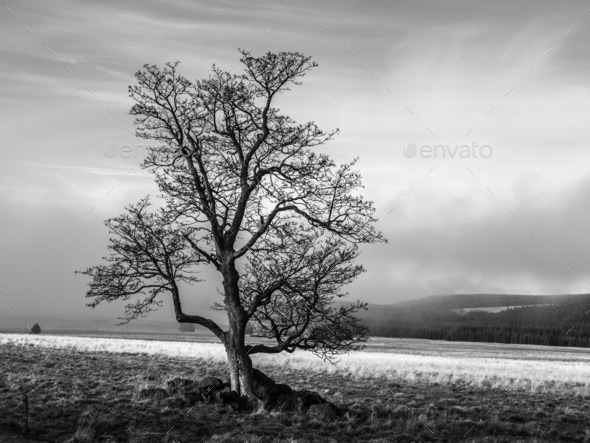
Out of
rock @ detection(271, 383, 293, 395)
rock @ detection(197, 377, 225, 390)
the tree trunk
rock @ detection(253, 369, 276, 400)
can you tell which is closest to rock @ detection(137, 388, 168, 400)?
rock @ detection(197, 377, 225, 390)

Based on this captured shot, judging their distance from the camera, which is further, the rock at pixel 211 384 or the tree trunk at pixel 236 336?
the rock at pixel 211 384

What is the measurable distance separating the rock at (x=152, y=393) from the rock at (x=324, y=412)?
5.05m

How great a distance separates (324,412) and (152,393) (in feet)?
19.9

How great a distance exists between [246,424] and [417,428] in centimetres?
510

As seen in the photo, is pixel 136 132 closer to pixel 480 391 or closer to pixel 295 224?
pixel 295 224

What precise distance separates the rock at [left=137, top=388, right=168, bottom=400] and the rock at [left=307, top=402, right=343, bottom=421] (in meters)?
5.05

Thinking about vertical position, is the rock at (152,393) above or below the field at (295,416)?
above

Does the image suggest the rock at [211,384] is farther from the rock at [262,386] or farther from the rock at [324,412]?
the rock at [324,412]

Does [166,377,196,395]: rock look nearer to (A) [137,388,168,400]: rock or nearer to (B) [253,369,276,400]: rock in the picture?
(A) [137,388,168,400]: rock

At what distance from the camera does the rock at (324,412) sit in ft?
59.0

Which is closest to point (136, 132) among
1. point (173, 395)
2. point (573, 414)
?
point (173, 395)

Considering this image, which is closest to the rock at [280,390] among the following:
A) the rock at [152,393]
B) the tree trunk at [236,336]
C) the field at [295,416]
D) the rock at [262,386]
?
the rock at [262,386]

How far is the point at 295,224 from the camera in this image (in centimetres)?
1884

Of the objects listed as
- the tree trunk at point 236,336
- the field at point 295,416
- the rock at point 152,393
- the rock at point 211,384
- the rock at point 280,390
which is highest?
the tree trunk at point 236,336
